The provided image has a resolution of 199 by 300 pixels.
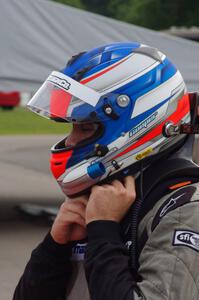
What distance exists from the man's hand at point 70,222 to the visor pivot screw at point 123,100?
27 cm

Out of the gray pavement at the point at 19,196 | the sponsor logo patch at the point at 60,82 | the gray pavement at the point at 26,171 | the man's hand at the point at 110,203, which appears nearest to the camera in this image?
the man's hand at the point at 110,203

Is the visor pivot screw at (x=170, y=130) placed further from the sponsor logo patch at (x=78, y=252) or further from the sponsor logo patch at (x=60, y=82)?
the sponsor logo patch at (x=78, y=252)

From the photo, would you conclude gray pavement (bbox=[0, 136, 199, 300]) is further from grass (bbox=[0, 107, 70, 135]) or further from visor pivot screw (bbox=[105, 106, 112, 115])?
visor pivot screw (bbox=[105, 106, 112, 115])

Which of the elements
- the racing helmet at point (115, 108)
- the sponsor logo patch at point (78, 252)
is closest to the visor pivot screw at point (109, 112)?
the racing helmet at point (115, 108)

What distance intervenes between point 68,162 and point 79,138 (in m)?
0.08

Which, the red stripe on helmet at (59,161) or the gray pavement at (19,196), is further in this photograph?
the gray pavement at (19,196)

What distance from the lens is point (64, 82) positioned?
1.95 m

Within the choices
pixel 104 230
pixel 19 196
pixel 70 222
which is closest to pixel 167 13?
pixel 19 196

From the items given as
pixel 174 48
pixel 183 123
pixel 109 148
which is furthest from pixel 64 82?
pixel 174 48

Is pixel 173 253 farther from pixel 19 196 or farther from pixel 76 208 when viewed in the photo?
pixel 19 196

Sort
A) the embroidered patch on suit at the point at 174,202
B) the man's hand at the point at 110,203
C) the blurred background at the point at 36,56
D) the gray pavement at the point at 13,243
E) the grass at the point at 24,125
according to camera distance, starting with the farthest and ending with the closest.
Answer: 1. the grass at the point at 24,125
2. the blurred background at the point at 36,56
3. the gray pavement at the point at 13,243
4. the man's hand at the point at 110,203
5. the embroidered patch on suit at the point at 174,202

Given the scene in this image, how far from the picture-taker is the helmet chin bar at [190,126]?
1.95 metres

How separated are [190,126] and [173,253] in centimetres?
46

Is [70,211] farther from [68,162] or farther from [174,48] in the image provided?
[174,48]
